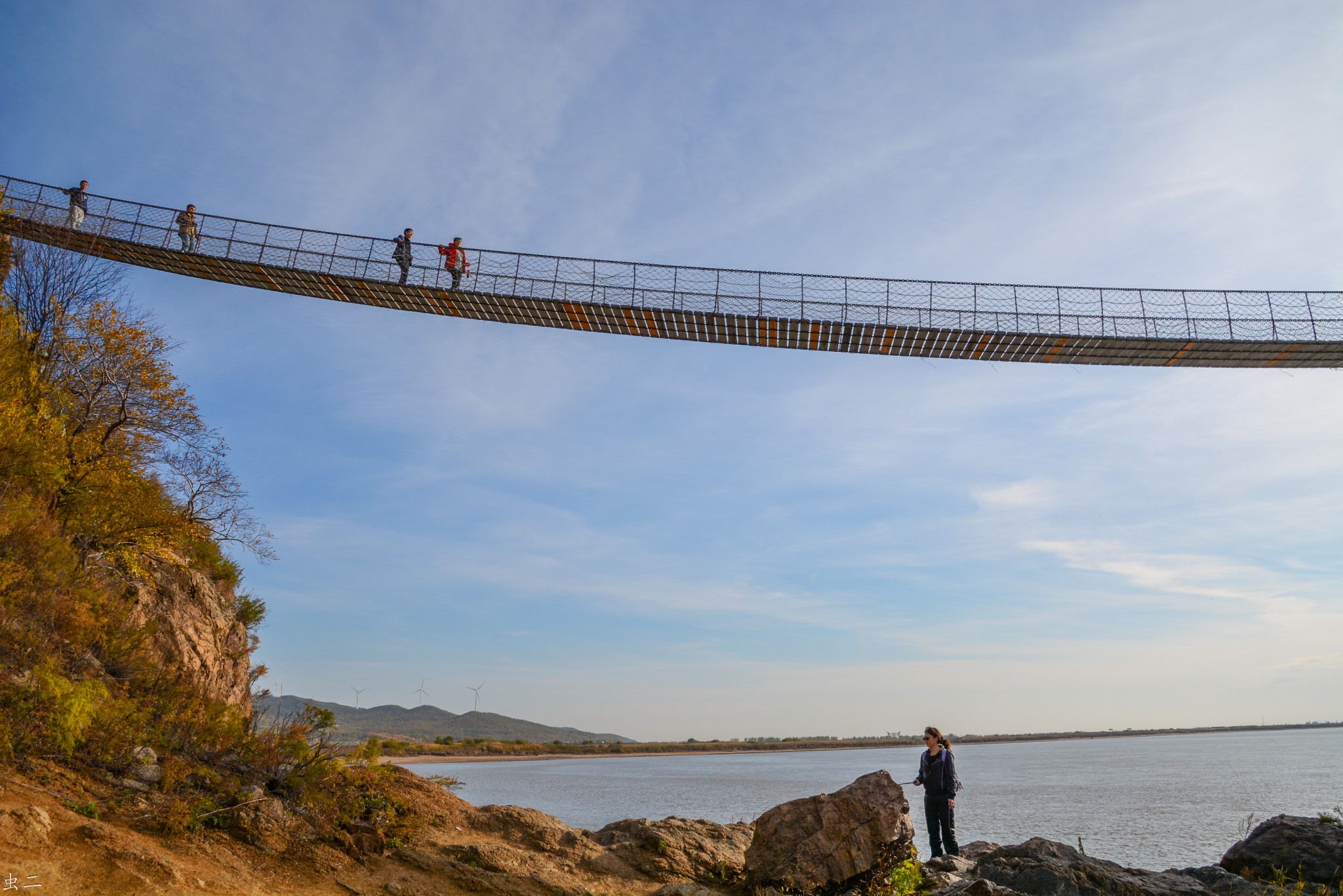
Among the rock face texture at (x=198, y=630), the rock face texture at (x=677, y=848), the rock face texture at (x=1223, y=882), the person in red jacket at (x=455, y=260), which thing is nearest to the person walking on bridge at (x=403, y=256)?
the person in red jacket at (x=455, y=260)

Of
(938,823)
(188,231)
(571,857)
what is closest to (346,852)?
(571,857)

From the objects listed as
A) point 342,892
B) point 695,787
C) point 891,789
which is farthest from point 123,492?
point 695,787

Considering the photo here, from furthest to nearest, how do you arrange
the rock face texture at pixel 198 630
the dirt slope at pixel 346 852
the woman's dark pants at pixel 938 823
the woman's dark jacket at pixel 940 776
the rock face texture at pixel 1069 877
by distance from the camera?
1. the rock face texture at pixel 198 630
2. the woman's dark pants at pixel 938 823
3. the woman's dark jacket at pixel 940 776
4. the rock face texture at pixel 1069 877
5. the dirt slope at pixel 346 852

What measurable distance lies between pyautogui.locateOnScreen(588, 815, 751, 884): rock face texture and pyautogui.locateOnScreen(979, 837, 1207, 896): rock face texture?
384 cm

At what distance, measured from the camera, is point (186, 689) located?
1248 centimetres

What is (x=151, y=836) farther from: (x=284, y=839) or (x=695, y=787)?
(x=695, y=787)

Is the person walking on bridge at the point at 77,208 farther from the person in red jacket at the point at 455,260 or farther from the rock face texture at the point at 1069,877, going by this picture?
the rock face texture at the point at 1069,877

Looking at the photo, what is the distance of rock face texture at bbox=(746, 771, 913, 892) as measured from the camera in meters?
11.6

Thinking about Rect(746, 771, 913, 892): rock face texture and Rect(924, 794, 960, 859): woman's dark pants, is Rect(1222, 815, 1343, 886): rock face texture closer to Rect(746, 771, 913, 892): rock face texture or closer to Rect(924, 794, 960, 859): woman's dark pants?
Rect(924, 794, 960, 859): woman's dark pants

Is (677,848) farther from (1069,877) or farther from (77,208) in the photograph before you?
(77,208)

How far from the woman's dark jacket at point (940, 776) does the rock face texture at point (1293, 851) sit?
4.10 meters

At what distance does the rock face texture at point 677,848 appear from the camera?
1272 centimetres

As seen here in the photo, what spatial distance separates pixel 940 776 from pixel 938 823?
106cm

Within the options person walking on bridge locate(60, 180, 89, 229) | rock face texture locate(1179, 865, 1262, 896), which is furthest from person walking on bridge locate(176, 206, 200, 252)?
rock face texture locate(1179, 865, 1262, 896)
